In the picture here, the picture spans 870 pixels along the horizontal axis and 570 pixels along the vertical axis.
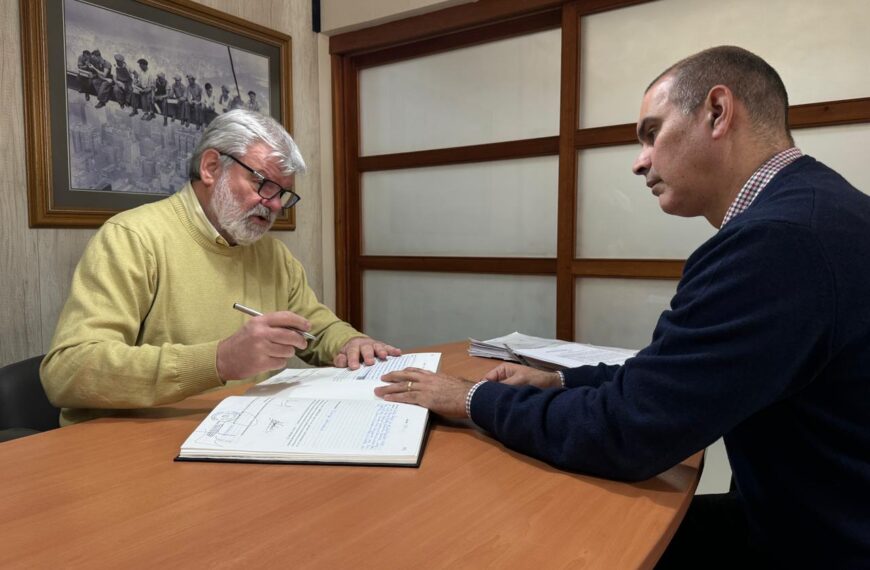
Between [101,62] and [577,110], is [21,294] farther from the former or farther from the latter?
[577,110]

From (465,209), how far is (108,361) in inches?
72.0

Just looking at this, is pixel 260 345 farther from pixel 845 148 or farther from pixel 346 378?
pixel 845 148

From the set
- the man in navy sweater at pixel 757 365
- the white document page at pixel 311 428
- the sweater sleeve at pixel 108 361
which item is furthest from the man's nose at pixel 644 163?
the sweater sleeve at pixel 108 361

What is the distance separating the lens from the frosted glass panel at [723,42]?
1.83 metres

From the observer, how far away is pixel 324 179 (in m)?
2.98

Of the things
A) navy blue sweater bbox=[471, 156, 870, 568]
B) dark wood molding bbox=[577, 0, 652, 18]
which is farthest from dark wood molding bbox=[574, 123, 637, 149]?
navy blue sweater bbox=[471, 156, 870, 568]

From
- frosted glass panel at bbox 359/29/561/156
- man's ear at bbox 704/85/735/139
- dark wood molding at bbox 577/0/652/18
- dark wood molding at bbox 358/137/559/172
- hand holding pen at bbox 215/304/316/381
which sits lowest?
hand holding pen at bbox 215/304/316/381

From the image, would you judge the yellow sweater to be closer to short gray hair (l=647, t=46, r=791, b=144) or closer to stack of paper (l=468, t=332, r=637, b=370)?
stack of paper (l=468, t=332, r=637, b=370)

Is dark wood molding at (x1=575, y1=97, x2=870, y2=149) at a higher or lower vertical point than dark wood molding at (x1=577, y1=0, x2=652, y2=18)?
lower

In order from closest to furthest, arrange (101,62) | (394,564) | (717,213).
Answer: (394,564) → (717,213) → (101,62)

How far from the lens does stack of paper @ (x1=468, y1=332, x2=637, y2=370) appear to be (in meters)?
1.45

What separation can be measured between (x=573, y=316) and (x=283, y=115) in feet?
5.38

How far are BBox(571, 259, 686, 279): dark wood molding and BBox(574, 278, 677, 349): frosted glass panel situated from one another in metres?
0.04

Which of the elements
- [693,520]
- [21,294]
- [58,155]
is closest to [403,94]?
[58,155]
